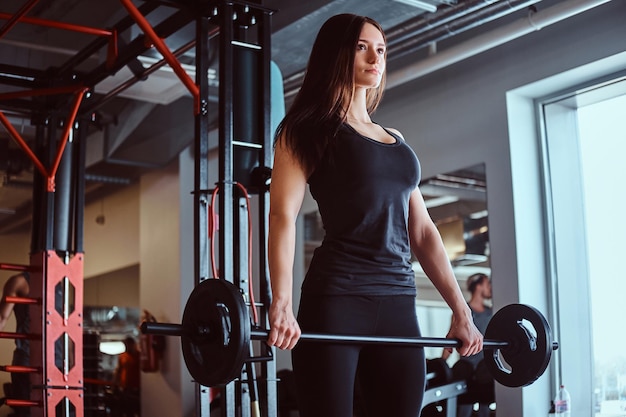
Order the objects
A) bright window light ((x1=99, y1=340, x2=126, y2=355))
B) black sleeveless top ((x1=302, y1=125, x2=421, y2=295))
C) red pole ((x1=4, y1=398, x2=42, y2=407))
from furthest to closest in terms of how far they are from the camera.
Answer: bright window light ((x1=99, y1=340, x2=126, y2=355)), red pole ((x1=4, y1=398, x2=42, y2=407)), black sleeveless top ((x1=302, y1=125, x2=421, y2=295))

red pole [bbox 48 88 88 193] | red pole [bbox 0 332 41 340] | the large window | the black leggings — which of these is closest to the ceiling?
red pole [bbox 48 88 88 193]

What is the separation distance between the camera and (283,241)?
5.90 feet

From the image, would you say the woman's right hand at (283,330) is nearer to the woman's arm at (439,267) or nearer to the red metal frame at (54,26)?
the woman's arm at (439,267)

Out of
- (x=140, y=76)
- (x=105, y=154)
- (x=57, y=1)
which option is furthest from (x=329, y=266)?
(x=105, y=154)

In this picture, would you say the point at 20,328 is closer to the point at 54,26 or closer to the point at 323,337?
the point at 54,26

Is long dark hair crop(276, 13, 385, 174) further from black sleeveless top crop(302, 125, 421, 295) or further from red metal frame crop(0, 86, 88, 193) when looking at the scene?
red metal frame crop(0, 86, 88, 193)

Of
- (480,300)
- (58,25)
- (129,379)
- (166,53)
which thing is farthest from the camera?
(129,379)

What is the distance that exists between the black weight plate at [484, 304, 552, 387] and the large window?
3534 mm

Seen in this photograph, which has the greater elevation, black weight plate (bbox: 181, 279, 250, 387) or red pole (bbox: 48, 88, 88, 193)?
red pole (bbox: 48, 88, 88, 193)

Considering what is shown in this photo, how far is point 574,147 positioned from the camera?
5.77 m

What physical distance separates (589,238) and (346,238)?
13.8ft

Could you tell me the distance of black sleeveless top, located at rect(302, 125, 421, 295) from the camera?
180 cm

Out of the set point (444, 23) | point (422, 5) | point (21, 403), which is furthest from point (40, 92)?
point (444, 23)

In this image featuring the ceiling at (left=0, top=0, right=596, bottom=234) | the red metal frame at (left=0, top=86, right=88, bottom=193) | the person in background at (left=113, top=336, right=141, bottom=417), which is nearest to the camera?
the ceiling at (left=0, top=0, right=596, bottom=234)
